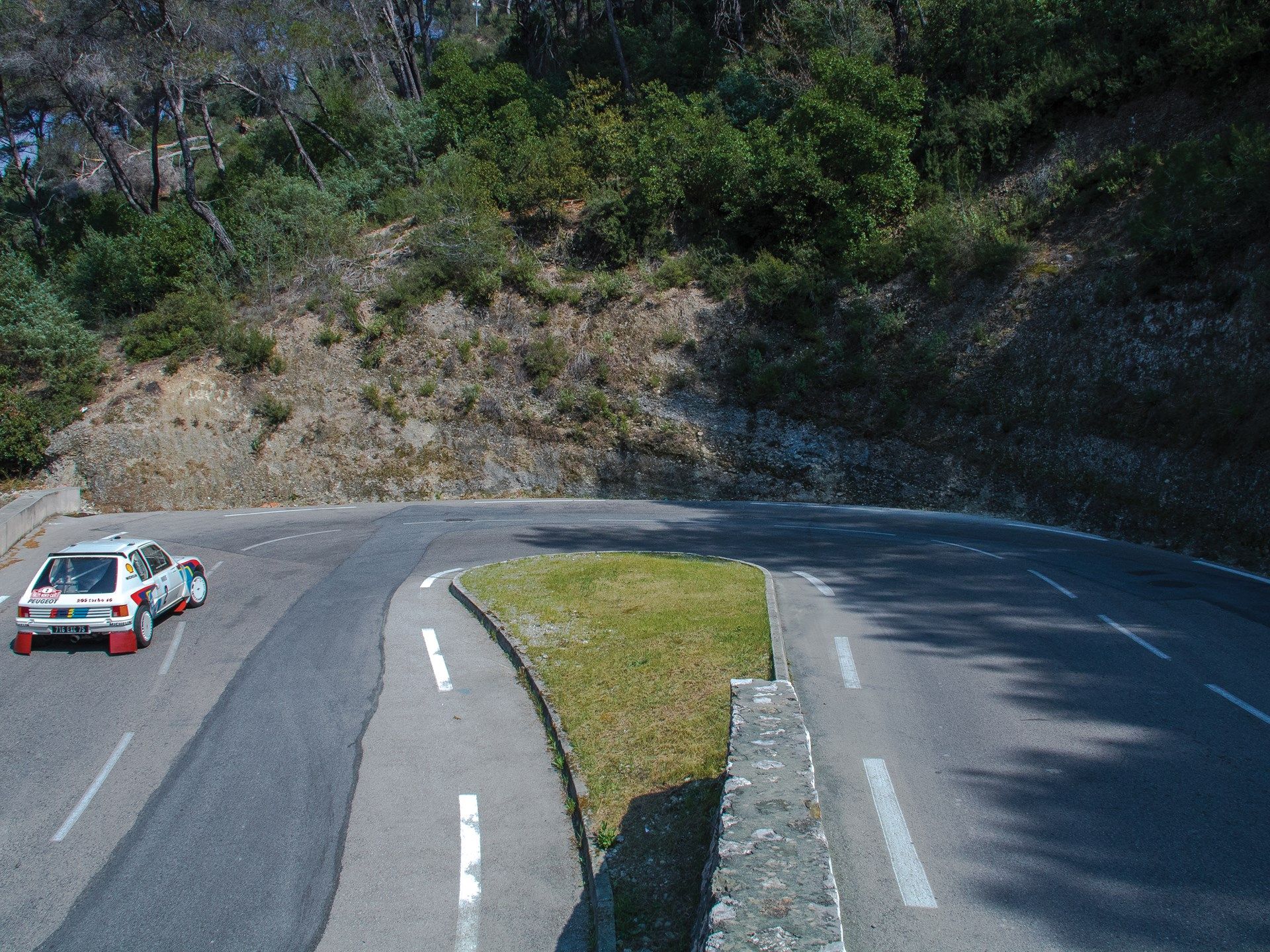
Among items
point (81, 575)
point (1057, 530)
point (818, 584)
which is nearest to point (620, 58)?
point (1057, 530)

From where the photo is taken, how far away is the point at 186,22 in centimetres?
3475

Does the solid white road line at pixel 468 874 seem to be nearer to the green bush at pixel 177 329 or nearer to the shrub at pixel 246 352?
the shrub at pixel 246 352

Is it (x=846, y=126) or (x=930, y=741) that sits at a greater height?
(x=846, y=126)

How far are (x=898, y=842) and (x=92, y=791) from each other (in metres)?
7.57

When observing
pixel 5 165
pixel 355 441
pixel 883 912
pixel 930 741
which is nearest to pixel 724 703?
pixel 930 741

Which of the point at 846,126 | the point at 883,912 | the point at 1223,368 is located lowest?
the point at 883,912

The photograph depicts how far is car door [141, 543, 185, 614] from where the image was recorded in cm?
1297

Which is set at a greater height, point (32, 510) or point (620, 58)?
point (620, 58)

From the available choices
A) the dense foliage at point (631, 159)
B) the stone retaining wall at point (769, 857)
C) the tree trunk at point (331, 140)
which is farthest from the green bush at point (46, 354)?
the stone retaining wall at point (769, 857)

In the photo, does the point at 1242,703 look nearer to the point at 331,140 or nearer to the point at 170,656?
the point at 170,656

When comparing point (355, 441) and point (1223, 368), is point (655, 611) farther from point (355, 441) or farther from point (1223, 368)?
point (355, 441)

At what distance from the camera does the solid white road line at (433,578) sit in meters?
15.5

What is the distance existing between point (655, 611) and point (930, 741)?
4.81 metres

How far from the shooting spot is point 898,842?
21.3 ft
